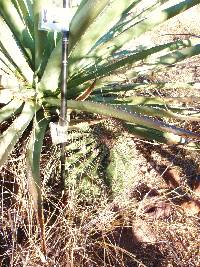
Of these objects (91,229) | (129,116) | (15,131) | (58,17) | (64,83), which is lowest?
(91,229)

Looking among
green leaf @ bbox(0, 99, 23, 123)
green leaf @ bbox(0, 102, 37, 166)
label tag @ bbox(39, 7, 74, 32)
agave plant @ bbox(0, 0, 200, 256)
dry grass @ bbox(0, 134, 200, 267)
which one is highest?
label tag @ bbox(39, 7, 74, 32)

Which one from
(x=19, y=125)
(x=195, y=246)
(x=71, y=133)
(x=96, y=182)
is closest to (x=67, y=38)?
(x=19, y=125)

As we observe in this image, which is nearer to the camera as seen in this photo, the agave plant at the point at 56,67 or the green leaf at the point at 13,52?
the agave plant at the point at 56,67

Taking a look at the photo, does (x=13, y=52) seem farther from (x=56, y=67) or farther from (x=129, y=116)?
(x=129, y=116)

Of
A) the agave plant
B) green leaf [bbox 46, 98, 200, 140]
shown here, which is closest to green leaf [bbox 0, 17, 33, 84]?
the agave plant

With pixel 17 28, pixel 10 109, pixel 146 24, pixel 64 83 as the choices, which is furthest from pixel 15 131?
pixel 146 24

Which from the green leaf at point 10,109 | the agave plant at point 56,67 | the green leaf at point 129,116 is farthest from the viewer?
the green leaf at point 10,109

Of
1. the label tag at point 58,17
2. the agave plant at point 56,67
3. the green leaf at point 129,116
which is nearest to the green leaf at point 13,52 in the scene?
the agave plant at point 56,67

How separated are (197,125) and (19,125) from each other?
1.27 m

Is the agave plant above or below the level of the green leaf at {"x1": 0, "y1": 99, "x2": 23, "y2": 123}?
above

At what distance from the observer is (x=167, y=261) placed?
208cm

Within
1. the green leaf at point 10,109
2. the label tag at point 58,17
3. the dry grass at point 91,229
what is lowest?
the dry grass at point 91,229

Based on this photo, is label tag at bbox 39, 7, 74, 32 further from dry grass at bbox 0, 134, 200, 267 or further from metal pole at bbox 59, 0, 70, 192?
dry grass at bbox 0, 134, 200, 267

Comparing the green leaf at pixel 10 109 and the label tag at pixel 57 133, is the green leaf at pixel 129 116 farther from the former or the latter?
the green leaf at pixel 10 109
